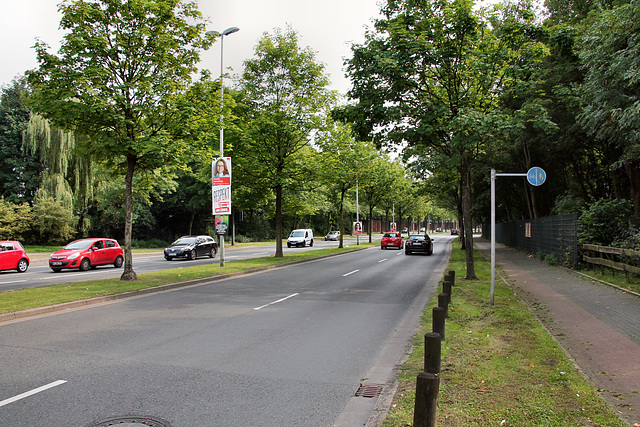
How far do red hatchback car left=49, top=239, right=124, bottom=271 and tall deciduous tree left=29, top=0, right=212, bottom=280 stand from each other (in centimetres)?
725

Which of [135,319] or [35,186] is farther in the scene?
[35,186]

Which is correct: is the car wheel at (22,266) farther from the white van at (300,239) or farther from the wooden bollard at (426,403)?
the white van at (300,239)

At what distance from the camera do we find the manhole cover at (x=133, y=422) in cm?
392

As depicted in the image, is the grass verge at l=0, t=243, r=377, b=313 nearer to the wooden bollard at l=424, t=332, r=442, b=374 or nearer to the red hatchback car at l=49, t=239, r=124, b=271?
the red hatchback car at l=49, t=239, r=124, b=271

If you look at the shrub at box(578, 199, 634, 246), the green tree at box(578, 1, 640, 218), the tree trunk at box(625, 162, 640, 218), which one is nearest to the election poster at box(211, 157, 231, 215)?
the green tree at box(578, 1, 640, 218)

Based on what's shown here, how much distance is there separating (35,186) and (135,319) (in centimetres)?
3862

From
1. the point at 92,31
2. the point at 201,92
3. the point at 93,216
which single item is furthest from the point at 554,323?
the point at 93,216

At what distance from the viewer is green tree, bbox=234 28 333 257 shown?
22.6 metres

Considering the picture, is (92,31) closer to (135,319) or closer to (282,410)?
(135,319)

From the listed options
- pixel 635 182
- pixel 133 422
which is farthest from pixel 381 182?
pixel 133 422

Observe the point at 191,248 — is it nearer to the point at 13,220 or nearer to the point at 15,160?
the point at 13,220

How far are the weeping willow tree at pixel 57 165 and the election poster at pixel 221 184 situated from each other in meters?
19.2

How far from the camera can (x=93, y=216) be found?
4278 cm

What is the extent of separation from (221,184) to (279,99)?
6284mm
